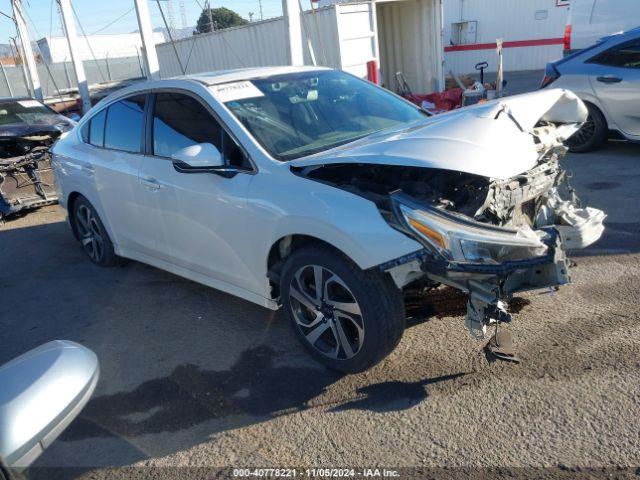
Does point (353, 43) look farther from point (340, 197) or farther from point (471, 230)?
point (471, 230)

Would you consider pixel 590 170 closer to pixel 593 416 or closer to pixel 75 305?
pixel 593 416

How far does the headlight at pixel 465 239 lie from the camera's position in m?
2.89

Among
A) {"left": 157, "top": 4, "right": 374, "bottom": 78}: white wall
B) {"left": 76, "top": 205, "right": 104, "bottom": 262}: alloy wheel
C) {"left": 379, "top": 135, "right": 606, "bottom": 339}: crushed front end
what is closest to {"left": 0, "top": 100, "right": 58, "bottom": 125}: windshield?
{"left": 76, "top": 205, "right": 104, "bottom": 262}: alloy wheel

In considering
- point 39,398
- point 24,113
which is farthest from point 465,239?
point 24,113

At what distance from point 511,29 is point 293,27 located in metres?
17.8

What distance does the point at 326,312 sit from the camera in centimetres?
342

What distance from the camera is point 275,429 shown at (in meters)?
3.09

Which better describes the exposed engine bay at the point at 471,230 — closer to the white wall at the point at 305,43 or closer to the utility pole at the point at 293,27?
the utility pole at the point at 293,27

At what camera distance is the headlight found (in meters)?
2.89

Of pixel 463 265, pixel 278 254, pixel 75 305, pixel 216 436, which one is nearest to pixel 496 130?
pixel 463 265

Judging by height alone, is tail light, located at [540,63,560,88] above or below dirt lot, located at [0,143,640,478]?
→ above

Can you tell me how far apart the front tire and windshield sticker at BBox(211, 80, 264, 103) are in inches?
50.8

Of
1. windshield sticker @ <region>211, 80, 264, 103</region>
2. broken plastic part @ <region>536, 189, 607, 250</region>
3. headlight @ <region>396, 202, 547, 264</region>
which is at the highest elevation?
windshield sticker @ <region>211, 80, 264, 103</region>

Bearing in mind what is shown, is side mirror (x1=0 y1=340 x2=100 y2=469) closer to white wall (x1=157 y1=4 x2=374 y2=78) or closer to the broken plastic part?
the broken plastic part
